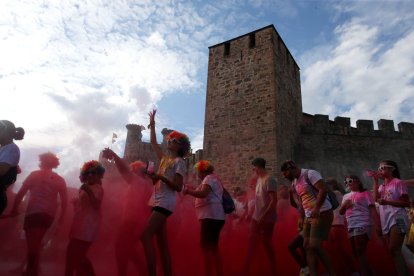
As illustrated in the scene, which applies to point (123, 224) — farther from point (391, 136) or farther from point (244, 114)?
point (391, 136)

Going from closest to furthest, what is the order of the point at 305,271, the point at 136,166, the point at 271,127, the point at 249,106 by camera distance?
the point at 305,271 → the point at 136,166 → the point at 271,127 → the point at 249,106

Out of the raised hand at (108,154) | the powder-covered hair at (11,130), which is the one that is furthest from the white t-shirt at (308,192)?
the powder-covered hair at (11,130)

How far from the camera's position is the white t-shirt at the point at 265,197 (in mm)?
4845

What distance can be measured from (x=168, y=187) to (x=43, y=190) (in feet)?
5.45

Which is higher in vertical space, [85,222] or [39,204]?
[39,204]

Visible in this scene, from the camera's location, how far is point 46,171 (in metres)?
4.29

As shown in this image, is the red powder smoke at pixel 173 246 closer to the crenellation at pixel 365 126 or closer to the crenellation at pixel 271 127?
the crenellation at pixel 271 127

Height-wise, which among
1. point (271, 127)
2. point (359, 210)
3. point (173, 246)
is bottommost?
point (173, 246)

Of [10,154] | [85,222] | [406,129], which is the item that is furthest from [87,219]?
[406,129]

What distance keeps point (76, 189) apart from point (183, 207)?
5.27 ft

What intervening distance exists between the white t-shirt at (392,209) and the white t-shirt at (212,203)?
6.58 ft

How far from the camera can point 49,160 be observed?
440 centimetres

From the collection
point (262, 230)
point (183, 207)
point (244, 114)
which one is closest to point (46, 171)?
point (183, 207)

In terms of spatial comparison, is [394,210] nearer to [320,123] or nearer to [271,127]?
[271,127]
